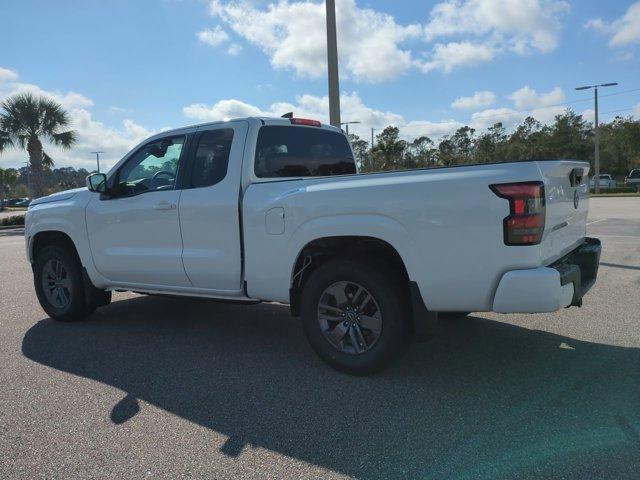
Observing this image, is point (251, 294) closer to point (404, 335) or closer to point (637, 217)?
point (404, 335)

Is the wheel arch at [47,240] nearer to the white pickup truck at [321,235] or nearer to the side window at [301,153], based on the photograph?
the white pickup truck at [321,235]

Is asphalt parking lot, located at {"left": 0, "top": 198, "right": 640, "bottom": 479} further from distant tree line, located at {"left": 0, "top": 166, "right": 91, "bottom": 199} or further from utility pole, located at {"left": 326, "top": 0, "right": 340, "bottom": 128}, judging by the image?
distant tree line, located at {"left": 0, "top": 166, "right": 91, "bottom": 199}

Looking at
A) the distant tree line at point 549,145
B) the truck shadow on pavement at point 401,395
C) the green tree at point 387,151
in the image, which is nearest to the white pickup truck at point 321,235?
the truck shadow on pavement at point 401,395

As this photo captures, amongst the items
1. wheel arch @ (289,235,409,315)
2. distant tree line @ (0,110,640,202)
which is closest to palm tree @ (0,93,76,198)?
distant tree line @ (0,110,640,202)

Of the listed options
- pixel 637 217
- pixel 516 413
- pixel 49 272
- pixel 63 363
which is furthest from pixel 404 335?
pixel 637 217

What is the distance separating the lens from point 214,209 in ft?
14.8

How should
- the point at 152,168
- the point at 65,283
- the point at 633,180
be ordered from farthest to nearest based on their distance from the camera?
the point at 633,180 < the point at 65,283 < the point at 152,168

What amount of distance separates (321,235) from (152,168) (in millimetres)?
2200

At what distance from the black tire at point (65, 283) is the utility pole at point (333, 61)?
6045mm

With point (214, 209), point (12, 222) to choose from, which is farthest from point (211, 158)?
point (12, 222)

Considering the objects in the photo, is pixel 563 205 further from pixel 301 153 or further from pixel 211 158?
pixel 211 158

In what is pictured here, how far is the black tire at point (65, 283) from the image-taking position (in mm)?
5691

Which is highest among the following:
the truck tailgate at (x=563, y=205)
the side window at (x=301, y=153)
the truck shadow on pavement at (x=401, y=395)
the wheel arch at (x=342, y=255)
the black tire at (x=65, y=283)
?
the side window at (x=301, y=153)

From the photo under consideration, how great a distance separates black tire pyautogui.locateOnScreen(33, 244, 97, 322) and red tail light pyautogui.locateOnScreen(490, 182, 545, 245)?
4.42 meters
